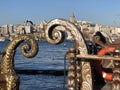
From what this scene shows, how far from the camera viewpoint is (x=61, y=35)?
21.1 feet

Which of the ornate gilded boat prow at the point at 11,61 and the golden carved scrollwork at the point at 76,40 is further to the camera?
the golden carved scrollwork at the point at 76,40

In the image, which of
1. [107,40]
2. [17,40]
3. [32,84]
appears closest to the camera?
[17,40]

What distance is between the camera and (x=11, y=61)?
5.90 metres

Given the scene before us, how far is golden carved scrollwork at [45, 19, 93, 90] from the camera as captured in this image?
21.3 feet

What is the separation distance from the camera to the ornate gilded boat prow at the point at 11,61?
228 inches

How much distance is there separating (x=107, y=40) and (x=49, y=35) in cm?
314

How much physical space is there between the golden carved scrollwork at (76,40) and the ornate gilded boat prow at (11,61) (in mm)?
682

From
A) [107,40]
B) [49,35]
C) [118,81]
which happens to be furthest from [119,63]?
[107,40]

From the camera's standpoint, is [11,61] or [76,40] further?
[76,40]

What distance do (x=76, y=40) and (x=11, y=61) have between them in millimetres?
1310

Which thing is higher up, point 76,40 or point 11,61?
point 76,40

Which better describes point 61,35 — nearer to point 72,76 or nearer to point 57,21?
point 57,21

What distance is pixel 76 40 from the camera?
6715 millimetres

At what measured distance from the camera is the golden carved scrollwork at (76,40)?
6.50m
